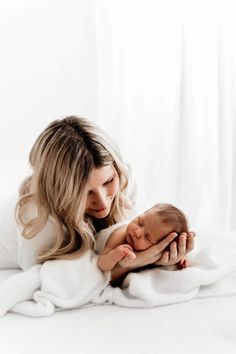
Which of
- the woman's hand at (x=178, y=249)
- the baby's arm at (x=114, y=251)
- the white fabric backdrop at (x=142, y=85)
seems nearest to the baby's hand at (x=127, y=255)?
the baby's arm at (x=114, y=251)

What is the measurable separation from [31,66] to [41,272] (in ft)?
5.65

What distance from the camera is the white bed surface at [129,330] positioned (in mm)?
1691

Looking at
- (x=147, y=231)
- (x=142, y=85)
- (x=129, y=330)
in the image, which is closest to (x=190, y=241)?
(x=147, y=231)

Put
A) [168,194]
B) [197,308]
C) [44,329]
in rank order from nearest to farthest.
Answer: [44,329] < [197,308] < [168,194]

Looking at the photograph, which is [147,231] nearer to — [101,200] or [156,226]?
[156,226]

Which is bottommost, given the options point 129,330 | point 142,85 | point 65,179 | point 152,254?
point 129,330

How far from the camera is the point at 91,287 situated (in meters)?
1.99

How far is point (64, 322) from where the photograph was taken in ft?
6.12

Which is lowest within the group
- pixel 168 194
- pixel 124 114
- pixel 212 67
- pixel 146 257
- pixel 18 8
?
pixel 168 194

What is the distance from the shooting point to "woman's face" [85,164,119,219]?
6.66ft

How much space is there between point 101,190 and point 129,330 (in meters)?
0.48

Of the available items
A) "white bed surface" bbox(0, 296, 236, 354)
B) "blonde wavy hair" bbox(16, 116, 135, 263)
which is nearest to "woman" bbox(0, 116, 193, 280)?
"blonde wavy hair" bbox(16, 116, 135, 263)

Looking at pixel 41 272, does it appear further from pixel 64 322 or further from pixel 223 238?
pixel 223 238

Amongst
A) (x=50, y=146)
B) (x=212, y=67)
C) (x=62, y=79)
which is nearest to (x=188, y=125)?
(x=212, y=67)
